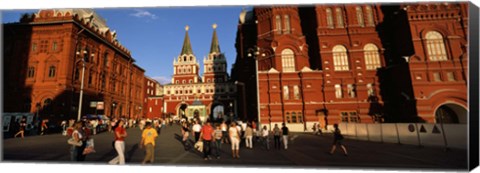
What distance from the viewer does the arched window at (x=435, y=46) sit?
22606 millimetres

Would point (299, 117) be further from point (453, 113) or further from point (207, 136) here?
point (207, 136)

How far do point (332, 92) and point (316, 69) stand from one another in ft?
11.3

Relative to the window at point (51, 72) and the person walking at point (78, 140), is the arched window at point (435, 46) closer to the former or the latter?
the person walking at point (78, 140)

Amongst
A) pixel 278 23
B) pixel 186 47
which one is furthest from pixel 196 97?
pixel 278 23

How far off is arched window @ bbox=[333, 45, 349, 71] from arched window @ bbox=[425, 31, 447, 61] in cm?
778

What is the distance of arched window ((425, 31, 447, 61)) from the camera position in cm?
2261

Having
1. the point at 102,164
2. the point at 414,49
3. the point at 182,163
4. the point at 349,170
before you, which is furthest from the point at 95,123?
the point at 414,49

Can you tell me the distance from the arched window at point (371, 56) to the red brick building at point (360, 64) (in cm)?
11

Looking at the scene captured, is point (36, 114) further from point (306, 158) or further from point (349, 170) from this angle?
point (349, 170)

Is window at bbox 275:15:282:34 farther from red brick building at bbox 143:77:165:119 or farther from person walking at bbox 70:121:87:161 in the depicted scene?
red brick building at bbox 143:77:165:119

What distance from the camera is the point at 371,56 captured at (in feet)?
90.3

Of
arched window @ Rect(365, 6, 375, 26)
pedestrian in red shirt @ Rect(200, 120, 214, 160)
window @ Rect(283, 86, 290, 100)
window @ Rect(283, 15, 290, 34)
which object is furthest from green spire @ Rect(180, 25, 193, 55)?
pedestrian in red shirt @ Rect(200, 120, 214, 160)

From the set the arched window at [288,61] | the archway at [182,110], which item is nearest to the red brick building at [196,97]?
the archway at [182,110]

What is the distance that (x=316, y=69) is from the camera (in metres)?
27.8
